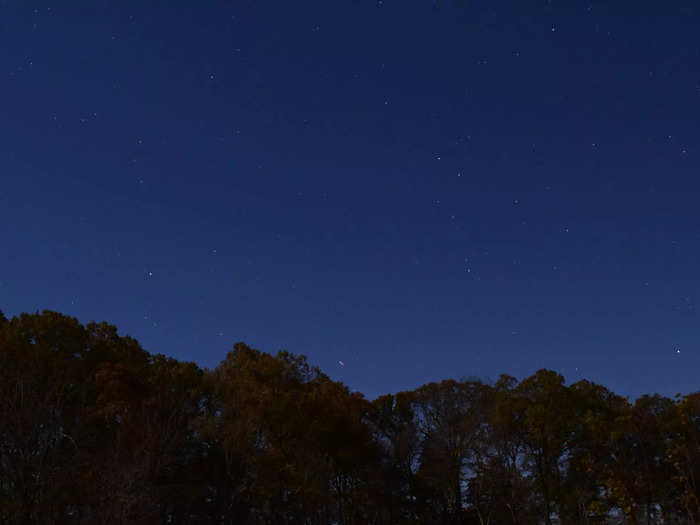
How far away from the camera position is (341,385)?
48.1m

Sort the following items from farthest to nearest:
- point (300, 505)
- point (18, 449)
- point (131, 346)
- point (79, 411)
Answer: point (300, 505)
point (131, 346)
point (79, 411)
point (18, 449)

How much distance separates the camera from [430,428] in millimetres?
50000

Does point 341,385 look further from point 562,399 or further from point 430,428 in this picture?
point 562,399

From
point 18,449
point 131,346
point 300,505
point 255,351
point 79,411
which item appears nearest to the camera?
point 18,449

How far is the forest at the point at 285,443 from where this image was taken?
2559cm

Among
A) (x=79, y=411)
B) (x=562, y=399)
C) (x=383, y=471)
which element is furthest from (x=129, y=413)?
Answer: (x=562, y=399)

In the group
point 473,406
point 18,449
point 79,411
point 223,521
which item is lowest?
point 223,521

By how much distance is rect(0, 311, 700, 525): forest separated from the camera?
84.0 ft

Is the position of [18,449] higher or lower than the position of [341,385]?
lower

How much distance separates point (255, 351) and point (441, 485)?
17.2 m

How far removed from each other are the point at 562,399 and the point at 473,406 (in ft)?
21.9

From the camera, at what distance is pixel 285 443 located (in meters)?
38.0

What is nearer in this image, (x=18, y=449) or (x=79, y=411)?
(x=18, y=449)

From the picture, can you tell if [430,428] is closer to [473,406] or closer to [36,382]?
[473,406]
